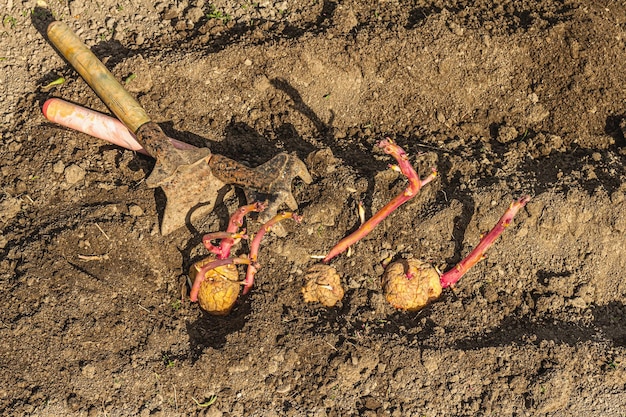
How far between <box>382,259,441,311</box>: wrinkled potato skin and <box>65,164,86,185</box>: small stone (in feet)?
7.25

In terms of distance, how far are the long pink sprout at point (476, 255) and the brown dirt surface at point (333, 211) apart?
0.46ft

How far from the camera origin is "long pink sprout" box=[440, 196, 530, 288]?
3.92 meters

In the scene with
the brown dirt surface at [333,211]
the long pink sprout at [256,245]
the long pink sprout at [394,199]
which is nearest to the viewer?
the long pink sprout at [394,199]

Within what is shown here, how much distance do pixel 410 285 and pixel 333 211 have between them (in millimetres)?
695

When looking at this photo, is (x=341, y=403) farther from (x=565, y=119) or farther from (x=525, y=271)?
(x=565, y=119)

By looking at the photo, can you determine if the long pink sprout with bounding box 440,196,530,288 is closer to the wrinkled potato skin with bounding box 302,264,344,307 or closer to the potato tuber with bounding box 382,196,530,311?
the potato tuber with bounding box 382,196,530,311

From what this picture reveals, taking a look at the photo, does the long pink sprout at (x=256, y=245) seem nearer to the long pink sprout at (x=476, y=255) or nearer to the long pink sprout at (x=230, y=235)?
the long pink sprout at (x=230, y=235)

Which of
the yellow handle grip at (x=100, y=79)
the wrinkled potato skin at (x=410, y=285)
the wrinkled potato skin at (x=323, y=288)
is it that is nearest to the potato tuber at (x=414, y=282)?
the wrinkled potato skin at (x=410, y=285)

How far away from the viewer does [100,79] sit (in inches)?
184

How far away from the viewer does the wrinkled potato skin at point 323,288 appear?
429 centimetres

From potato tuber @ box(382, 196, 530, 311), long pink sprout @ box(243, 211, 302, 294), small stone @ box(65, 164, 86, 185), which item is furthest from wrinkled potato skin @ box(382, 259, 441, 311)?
small stone @ box(65, 164, 86, 185)

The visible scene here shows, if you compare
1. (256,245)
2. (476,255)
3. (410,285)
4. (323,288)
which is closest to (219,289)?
(256,245)

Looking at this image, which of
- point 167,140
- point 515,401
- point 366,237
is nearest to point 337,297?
point 366,237

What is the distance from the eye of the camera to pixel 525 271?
4500 mm
